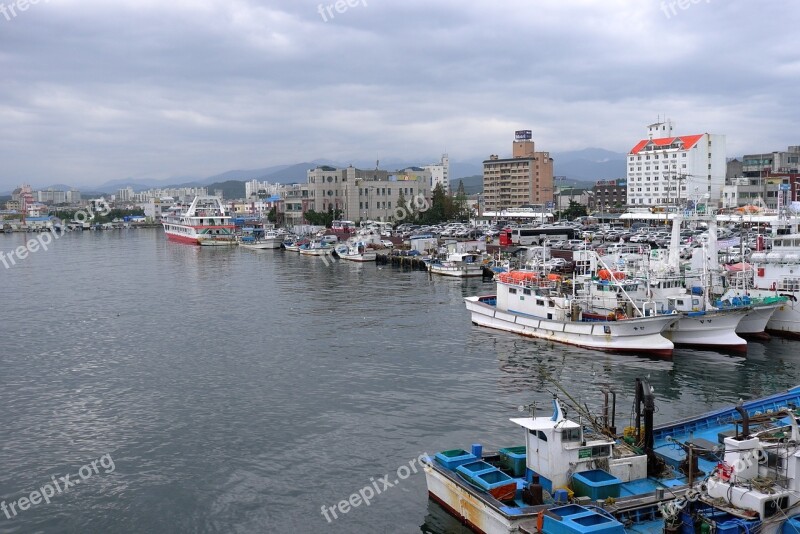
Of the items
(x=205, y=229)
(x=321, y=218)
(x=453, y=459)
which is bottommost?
(x=453, y=459)

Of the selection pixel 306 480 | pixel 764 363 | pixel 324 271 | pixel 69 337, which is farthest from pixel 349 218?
pixel 306 480

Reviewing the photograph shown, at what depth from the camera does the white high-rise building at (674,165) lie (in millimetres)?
116875

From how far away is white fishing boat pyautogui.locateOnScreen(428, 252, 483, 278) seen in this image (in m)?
63.5

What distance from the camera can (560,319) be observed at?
114ft

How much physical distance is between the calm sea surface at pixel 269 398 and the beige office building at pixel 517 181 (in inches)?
4388

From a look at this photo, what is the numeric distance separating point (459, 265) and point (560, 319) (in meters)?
29.7

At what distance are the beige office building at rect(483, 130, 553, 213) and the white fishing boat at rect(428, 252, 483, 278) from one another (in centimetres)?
8751

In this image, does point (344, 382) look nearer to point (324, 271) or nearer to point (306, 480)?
point (306, 480)

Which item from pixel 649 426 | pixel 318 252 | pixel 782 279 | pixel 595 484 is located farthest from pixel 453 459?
pixel 318 252

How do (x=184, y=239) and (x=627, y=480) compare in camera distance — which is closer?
(x=627, y=480)

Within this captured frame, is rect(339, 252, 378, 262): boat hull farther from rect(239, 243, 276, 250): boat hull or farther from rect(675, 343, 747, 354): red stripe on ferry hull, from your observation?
rect(675, 343, 747, 354): red stripe on ferry hull

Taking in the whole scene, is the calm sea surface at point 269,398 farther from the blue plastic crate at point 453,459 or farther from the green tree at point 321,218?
the green tree at point 321,218

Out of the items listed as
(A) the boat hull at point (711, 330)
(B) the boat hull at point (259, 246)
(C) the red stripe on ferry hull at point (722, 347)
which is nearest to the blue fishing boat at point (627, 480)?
(A) the boat hull at point (711, 330)

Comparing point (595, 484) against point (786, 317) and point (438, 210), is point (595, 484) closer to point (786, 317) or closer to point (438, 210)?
point (786, 317)
